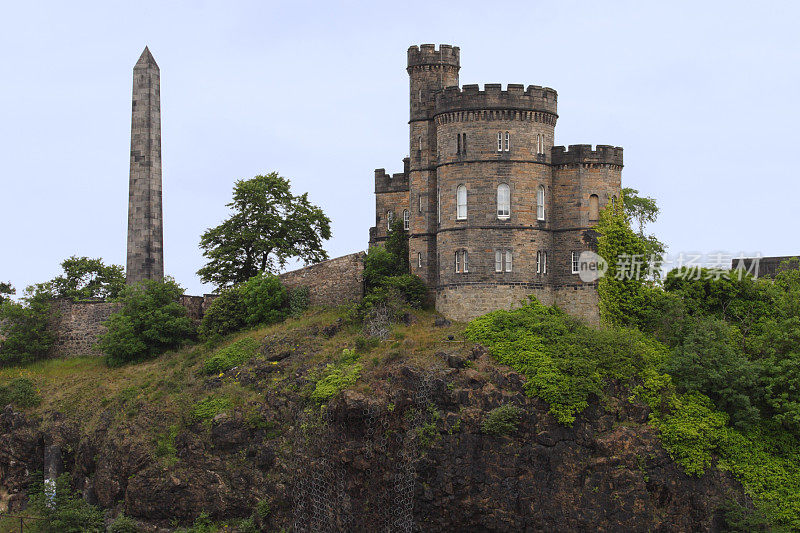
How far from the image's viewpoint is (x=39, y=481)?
53.0 metres

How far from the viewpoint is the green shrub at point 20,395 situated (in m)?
55.7

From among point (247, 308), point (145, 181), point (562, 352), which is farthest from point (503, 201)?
point (145, 181)

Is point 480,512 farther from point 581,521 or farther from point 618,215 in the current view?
point 618,215

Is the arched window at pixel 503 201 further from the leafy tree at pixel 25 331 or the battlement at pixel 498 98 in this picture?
the leafy tree at pixel 25 331

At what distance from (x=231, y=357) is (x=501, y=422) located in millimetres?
15369

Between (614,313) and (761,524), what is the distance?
1293 centimetres

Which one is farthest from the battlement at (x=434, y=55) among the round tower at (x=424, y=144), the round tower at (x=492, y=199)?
the round tower at (x=492, y=199)

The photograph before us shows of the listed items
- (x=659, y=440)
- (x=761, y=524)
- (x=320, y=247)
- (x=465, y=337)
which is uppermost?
(x=320, y=247)

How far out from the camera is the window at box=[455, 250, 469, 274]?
5272 cm

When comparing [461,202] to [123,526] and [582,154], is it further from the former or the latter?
[123,526]

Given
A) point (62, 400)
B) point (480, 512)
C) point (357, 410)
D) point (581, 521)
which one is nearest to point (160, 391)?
point (62, 400)

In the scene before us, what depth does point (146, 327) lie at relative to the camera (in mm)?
59062

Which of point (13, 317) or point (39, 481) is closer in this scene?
point (39, 481)

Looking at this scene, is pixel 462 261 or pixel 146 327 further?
pixel 146 327
